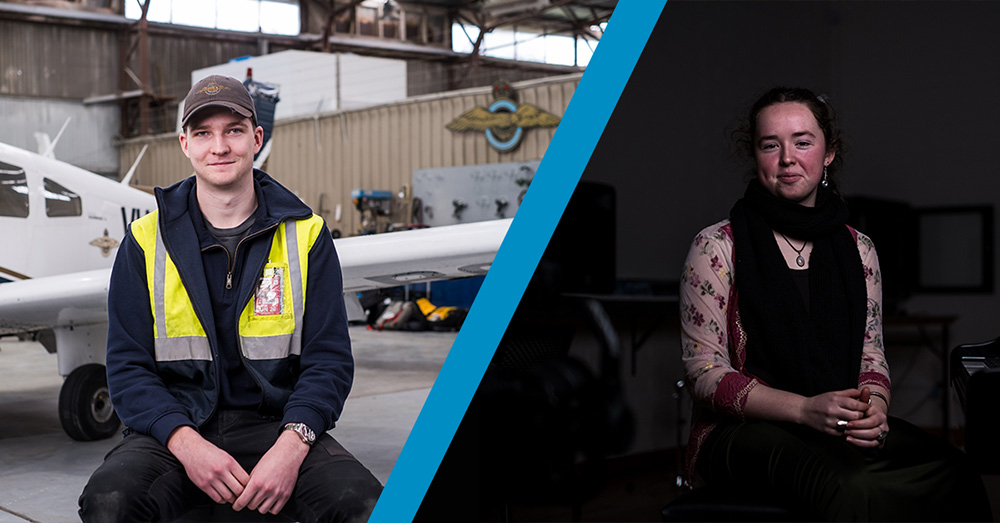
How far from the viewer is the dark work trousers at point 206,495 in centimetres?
145

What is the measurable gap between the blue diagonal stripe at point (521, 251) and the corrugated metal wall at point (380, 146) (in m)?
9.47

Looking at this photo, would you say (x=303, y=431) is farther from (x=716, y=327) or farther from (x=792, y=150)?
(x=792, y=150)

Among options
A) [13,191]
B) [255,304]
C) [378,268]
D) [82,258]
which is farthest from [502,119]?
[255,304]

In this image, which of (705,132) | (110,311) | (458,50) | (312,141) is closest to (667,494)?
(705,132)

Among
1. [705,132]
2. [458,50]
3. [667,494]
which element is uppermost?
[458,50]

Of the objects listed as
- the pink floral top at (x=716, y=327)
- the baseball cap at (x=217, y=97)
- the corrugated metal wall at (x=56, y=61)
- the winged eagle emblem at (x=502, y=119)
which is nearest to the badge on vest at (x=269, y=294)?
the baseball cap at (x=217, y=97)

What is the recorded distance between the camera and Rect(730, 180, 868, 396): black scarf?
1.51 m

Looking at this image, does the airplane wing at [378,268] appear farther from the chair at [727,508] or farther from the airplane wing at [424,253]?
the chair at [727,508]

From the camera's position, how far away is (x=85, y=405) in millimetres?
4258

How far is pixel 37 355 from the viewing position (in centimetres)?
811

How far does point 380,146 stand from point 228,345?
11432mm

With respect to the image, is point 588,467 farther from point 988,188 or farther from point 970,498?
point 988,188

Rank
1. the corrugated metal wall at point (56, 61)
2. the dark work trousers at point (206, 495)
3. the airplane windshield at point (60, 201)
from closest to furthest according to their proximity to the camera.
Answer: the dark work trousers at point (206, 495)
the airplane windshield at point (60, 201)
the corrugated metal wall at point (56, 61)

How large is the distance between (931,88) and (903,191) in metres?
0.20
